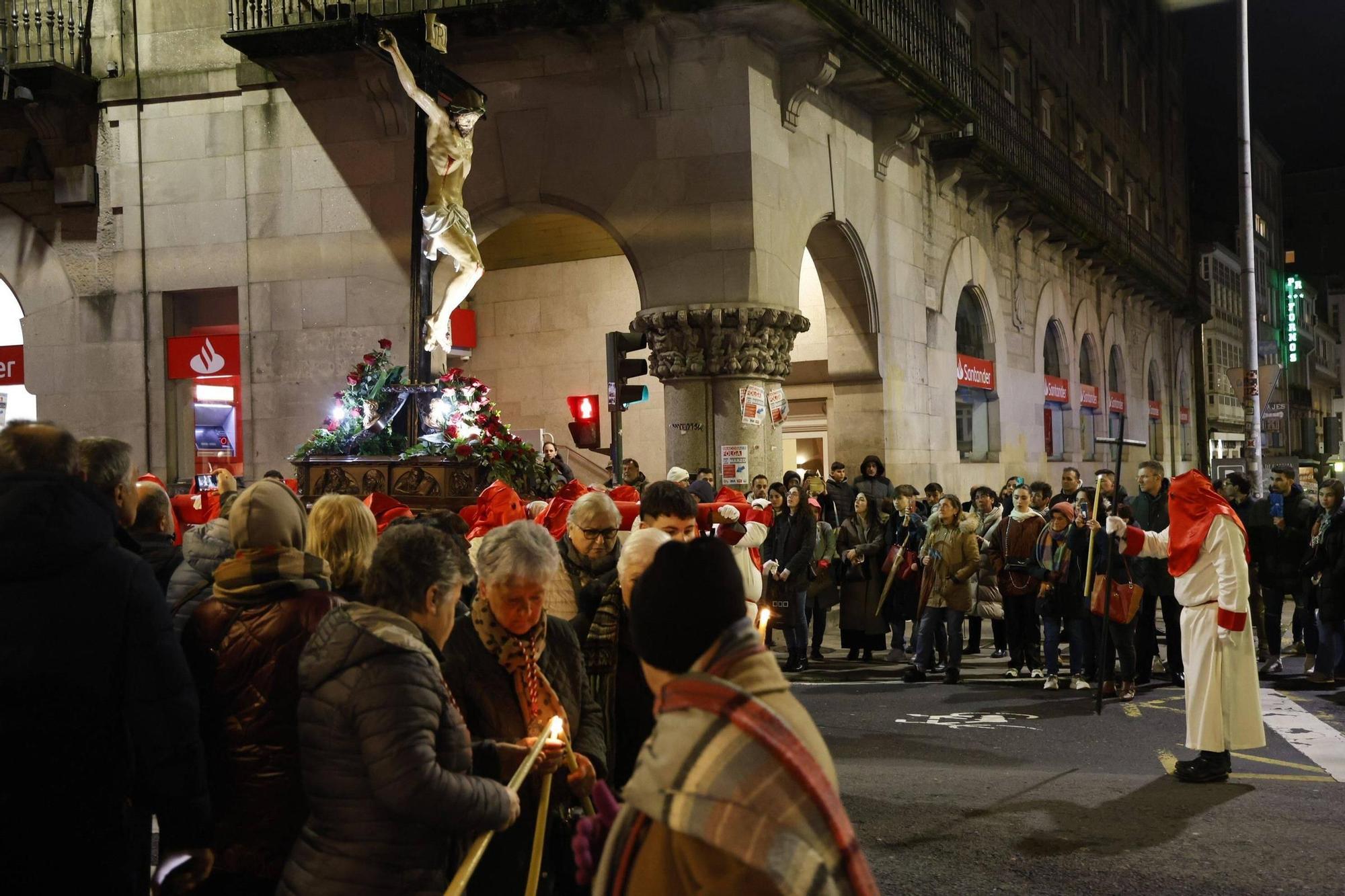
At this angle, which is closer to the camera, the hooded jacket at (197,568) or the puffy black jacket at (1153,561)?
the hooded jacket at (197,568)

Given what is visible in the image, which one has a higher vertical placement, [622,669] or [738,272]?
[738,272]

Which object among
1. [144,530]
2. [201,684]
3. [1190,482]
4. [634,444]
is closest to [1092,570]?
[1190,482]

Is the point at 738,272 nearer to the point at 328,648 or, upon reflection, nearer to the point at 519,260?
the point at 519,260

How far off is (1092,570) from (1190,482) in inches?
133

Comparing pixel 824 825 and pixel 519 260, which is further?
pixel 519 260

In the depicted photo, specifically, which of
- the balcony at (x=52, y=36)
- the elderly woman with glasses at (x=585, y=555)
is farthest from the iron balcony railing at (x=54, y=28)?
the elderly woman with glasses at (x=585, y=555)

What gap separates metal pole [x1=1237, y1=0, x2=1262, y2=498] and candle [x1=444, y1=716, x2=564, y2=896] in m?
25.7

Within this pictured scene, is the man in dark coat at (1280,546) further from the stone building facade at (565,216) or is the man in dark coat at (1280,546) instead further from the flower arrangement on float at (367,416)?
the flower arrangement on float at (367,416)

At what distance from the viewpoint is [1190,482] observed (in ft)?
26.3

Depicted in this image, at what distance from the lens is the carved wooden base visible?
1008 centimetres

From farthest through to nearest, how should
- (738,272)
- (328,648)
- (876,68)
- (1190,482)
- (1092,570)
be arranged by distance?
(876,68) → (738,272) → (1092,570) → (1190,482) → (328,648)

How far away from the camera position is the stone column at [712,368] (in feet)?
51.1

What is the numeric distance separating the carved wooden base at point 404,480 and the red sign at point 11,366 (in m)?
10.3

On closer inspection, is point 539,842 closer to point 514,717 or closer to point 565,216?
point 514,717
